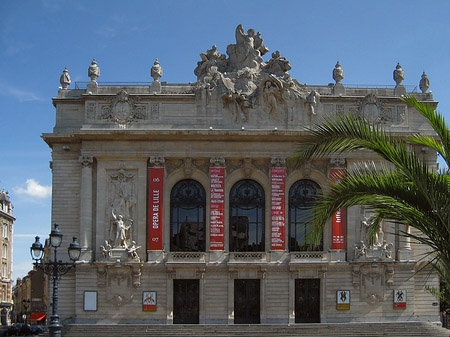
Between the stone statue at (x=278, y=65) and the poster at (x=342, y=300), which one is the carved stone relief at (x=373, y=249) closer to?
the poster at (x=342, y=300)

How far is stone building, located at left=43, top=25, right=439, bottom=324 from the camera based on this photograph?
40.0 metres

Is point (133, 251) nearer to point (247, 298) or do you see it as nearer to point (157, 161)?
point (157, 161)

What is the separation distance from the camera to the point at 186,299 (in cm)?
4038

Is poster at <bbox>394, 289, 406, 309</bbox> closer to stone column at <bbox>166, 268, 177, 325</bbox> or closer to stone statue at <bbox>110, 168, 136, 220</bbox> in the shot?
stone column at <bbox>166, 268, 177, 325</bbox>

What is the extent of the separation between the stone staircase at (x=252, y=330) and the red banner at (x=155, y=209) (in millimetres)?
4842

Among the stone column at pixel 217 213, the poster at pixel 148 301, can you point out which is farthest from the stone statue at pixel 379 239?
the poster at pixel 148 301

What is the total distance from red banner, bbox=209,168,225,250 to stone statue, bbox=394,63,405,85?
1232 cm

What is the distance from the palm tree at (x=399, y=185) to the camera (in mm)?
13016

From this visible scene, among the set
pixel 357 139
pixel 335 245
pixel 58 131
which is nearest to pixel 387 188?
pixel 357 139

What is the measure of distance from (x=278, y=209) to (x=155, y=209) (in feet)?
23.5

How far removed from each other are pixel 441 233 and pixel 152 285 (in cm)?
2882

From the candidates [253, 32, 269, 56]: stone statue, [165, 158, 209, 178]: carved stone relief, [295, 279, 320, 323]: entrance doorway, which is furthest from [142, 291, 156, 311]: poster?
[253, 32, 269, 56]: stone statue

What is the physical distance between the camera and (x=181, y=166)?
4125 centimetres

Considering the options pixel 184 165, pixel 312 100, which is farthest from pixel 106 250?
pixel 312 100
